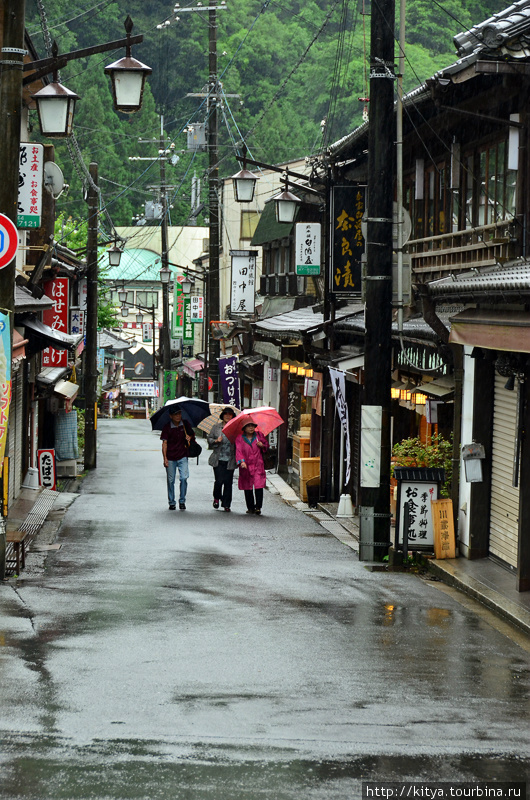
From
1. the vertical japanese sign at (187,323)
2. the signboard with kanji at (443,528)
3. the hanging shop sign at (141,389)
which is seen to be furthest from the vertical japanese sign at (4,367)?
the hanging shop sign at (141,389)

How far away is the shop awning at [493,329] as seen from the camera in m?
10.9

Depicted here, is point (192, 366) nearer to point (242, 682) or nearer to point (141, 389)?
point (141, 389)

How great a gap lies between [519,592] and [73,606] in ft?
17.5

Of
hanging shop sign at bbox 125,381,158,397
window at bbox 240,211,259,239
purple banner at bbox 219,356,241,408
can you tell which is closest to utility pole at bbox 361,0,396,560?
purple banner at bbox 219,356,241,408

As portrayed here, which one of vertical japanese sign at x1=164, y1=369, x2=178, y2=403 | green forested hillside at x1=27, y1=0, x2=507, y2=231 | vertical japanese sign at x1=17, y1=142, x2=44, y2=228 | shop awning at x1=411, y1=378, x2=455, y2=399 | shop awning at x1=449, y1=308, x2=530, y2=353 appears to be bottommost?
vertical japanese sign at x1=164, y1=369, x2=178, y2=403

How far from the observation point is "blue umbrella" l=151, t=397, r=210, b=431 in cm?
2069

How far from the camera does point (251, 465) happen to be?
20.0m

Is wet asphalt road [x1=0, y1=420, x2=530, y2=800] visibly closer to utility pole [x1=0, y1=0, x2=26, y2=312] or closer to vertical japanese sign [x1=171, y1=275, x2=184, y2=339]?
utility pole [x1=0, y1=0, x2=26, y2=312]

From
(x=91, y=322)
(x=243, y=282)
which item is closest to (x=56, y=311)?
(x=91, y=322)

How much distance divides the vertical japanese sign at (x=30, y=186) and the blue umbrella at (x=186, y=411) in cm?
462

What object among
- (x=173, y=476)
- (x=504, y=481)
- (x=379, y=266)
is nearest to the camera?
(x=504, y=481)

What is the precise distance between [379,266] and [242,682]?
7.76 metres

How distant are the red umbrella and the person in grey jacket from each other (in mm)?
188

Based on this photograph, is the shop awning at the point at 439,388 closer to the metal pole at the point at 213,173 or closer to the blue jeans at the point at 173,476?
the blue jeans at the point at 173,476
